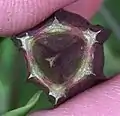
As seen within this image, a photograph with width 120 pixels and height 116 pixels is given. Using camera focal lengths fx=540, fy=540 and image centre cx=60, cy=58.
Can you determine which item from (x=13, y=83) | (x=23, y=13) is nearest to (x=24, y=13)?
(x=23, y=13)

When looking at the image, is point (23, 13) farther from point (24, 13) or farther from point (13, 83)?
point (13, 83)

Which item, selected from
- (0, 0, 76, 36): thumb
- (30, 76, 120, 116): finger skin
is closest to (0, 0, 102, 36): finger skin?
(0, 0, 76, 36): thumb

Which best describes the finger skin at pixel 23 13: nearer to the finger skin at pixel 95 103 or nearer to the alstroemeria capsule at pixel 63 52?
the alstroemeria capsule at pixel 63 52

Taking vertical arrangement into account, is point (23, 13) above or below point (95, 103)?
above

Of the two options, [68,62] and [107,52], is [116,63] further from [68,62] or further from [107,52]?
[68,62]

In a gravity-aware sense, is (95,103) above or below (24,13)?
below

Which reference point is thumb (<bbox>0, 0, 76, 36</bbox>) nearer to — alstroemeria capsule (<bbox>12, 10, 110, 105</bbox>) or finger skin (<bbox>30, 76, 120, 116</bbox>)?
alstroemeria capsule (<bbox>12, 10, 110, 105</bbox>)

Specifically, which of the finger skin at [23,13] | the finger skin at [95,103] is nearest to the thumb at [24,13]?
the finger skin at [23,13]

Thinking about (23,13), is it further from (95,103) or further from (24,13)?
(95,103)
